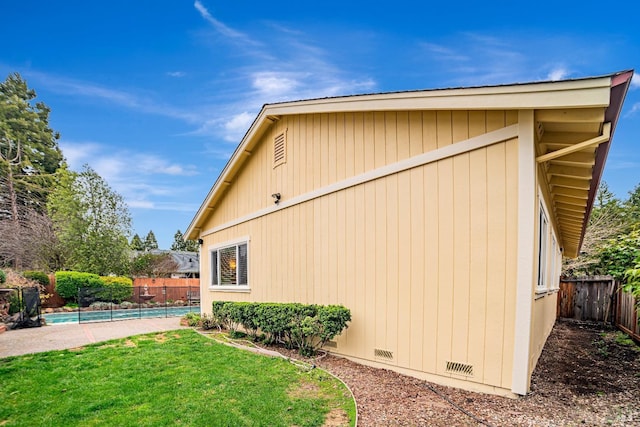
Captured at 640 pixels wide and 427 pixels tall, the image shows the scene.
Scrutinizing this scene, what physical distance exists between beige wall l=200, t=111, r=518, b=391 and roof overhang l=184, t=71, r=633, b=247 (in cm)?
33

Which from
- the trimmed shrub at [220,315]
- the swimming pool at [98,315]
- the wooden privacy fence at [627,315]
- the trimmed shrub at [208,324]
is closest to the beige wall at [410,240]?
the trimmed shrub at [220,315]

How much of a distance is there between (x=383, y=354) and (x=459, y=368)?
122cm

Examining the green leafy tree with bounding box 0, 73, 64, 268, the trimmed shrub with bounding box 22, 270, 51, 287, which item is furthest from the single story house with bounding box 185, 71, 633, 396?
the green leafy tree with bounding box 0, 73, 64, 268

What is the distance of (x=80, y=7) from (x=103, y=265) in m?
16.2

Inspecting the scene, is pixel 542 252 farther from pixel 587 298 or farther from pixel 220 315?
pixel 587 298

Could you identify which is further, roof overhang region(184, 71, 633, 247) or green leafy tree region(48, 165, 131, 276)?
green leafy tree region(48, 165, 131, 276)

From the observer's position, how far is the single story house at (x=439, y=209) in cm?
374

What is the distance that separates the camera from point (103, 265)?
72.7 feet

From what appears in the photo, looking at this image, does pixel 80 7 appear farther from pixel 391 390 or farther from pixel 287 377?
pixel 391 390

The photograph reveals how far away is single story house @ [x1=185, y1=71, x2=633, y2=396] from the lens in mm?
3740

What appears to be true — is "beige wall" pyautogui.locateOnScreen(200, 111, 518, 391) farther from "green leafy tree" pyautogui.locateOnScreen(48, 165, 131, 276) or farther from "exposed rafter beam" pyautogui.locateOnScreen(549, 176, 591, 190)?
"green leafy tree" pyautogui.locateOnScreen(48, 165, 131, 276)

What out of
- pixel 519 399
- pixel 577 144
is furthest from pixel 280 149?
pixel 519 399

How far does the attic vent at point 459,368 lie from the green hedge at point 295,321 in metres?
1.76

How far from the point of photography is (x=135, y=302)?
69.0ft
